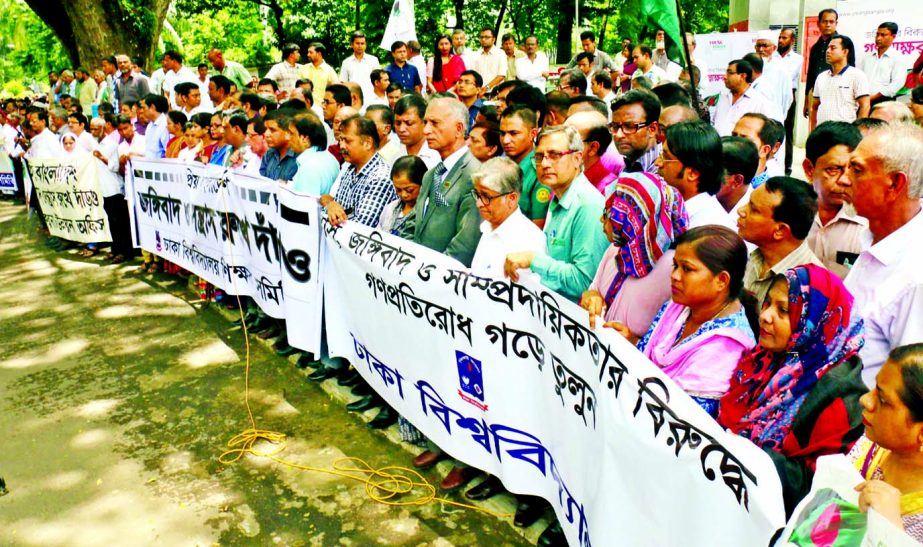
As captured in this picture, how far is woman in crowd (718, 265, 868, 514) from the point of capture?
223 cm

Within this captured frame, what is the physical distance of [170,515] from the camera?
4.26 metres

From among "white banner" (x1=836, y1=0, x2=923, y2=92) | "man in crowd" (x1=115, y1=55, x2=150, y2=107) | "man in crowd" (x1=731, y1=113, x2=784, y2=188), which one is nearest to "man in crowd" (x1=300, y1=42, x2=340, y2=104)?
"man in crowd" (x1=115, y1=55, x2=150, y2=107)

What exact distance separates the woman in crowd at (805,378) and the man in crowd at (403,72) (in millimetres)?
10541

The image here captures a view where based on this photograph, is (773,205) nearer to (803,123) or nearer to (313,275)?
(313,275)

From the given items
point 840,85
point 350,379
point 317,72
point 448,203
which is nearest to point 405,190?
point 448,203

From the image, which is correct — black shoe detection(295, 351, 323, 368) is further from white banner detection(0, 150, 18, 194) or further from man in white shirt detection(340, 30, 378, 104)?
white banner detection(0, 150, 18, 194)

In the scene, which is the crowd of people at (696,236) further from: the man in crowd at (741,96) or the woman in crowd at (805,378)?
the man in crowd at (741,96)

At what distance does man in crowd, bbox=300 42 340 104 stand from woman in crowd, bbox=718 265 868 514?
11.0 m

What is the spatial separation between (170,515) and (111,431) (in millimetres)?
1380

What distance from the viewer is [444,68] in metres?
13.5

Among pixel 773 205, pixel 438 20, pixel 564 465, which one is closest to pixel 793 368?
pixel 773 205

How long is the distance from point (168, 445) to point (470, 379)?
7.40 ft

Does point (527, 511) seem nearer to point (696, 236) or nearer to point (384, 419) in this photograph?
point (384, 419)

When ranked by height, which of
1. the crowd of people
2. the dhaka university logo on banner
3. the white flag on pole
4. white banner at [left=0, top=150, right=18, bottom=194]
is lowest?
the dhaka university logo on banner
